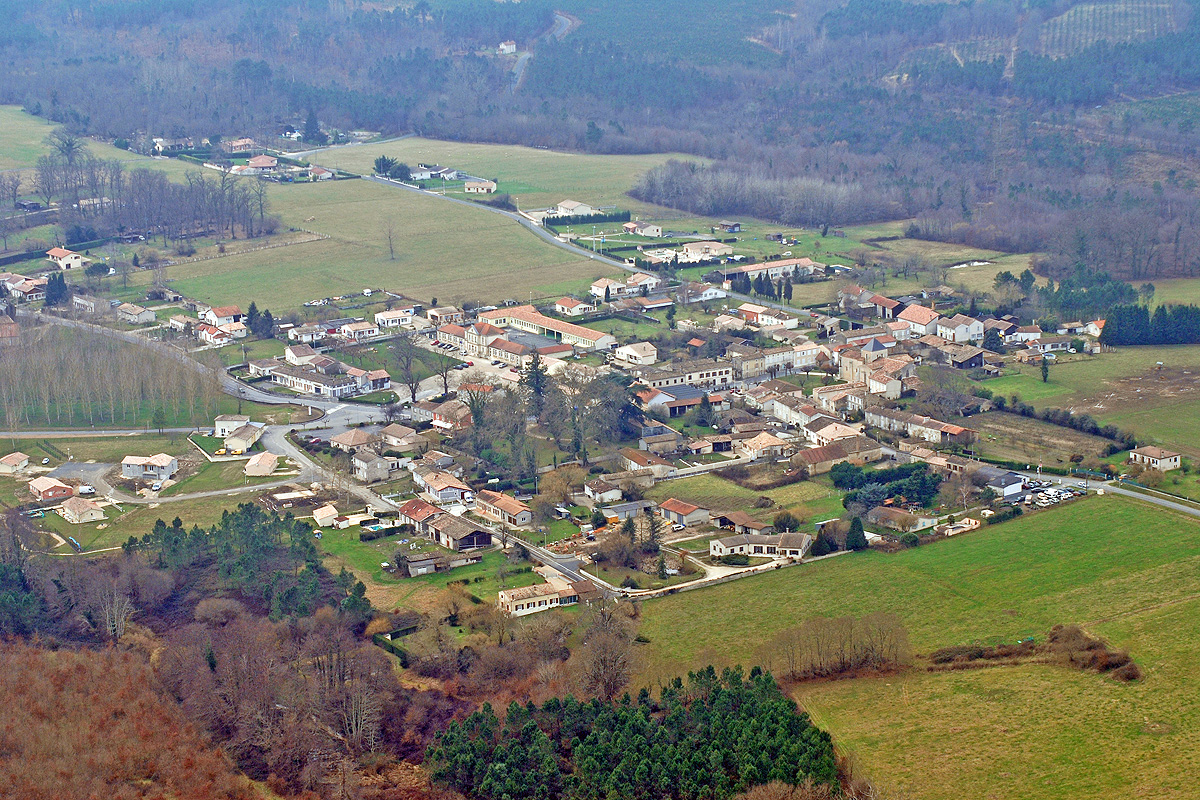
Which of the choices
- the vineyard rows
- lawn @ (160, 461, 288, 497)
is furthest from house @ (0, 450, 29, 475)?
the vineyard rows

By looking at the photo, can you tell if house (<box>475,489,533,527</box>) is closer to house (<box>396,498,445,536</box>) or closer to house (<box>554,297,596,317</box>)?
house (<box>396,498,445,536</box>)

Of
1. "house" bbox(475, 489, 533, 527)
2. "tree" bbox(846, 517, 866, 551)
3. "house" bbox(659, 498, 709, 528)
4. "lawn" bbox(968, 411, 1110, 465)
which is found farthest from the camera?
"lawn" bbox(968, 411, 1110, 465)

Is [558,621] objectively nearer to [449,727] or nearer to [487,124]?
[449,727]

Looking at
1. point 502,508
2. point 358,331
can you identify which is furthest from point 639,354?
point 502,508

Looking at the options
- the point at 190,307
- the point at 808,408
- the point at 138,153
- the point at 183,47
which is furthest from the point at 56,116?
the point at 808,408

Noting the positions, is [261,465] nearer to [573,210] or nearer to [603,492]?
[603,492]
